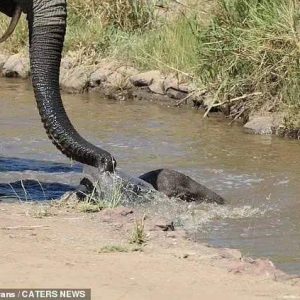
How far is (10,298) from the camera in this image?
17.6ft

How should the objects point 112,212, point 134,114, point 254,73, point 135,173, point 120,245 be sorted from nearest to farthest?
point 120,245, point 112,212, point 135,173, point 254,73, point 134,114

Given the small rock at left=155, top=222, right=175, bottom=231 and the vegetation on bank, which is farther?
the vegetation on bank

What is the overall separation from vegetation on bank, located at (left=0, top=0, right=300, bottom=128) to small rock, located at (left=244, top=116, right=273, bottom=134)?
173 millimetres

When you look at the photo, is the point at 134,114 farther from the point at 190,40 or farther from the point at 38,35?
the point at 38,35

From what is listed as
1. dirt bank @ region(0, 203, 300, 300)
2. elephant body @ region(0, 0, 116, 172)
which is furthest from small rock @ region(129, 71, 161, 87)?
dirt bank @ region(0, 203, 300, 300)

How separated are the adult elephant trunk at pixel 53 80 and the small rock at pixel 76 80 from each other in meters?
7.70

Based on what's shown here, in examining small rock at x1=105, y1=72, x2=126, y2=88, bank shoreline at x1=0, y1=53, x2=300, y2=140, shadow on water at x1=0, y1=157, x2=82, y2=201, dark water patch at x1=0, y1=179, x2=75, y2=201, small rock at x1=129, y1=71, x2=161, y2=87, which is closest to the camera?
dark water patch at x1=0, y1=179, x2=75, y2=201

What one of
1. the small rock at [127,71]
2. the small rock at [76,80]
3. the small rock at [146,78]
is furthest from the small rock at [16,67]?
the small rock at [146,78]

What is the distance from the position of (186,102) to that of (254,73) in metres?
1.72

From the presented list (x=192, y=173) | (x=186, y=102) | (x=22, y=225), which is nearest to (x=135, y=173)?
(x=192, y=173)

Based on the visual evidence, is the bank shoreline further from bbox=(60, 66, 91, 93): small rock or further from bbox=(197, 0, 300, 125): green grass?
bbox=(197, 0, 300, 125): green grass

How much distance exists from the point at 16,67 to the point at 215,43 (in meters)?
4.60

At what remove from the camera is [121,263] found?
6348 mm

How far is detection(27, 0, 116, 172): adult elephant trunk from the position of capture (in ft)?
27.1
